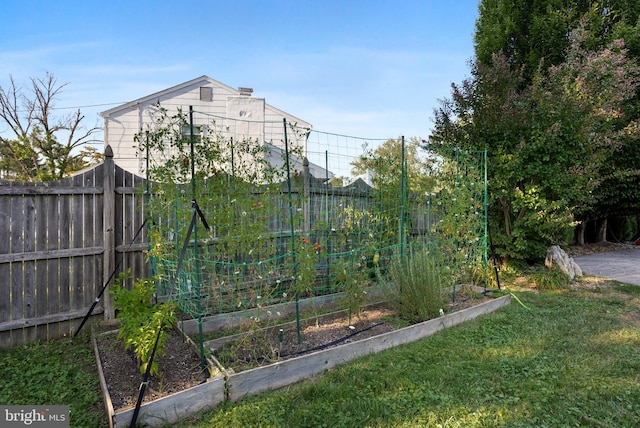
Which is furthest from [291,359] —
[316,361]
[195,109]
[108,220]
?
[195,109]

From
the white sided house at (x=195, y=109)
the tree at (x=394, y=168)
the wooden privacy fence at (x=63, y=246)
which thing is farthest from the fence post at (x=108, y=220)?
the white sided house at (x=195, y=109)

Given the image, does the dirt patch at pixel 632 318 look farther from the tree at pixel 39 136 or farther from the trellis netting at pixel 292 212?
the tree at pixel 39 136

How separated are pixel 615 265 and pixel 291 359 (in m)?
7.67

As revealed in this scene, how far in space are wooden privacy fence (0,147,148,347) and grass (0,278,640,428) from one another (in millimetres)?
312

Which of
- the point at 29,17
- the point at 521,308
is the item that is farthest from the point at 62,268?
the point at 29,17

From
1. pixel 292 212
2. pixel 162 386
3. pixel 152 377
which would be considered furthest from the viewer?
pixel 292 212

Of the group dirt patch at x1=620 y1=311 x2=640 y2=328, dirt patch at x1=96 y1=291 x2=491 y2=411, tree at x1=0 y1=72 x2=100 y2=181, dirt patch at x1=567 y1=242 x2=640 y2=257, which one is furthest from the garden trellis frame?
tree at x1=0 y1=72 x2=100 y2=181

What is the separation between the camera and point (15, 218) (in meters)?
3.23

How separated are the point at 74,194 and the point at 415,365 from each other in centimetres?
345

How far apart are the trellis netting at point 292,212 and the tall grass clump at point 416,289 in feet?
0.80

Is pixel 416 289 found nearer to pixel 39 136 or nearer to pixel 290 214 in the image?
pixel 290 214

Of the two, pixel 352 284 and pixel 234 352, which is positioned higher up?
pixel 352 284

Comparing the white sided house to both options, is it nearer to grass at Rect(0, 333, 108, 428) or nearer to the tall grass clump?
the tall grass clump

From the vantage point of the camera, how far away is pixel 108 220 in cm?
370
